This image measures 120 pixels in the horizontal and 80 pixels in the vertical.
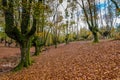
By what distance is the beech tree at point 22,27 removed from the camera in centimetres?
1645

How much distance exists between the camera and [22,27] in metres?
18.8

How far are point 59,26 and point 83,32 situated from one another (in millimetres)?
48184

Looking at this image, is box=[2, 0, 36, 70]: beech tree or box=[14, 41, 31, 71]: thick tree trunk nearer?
box=[2, 0, 36, 70]: beech tree

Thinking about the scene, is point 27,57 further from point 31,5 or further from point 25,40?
point 31,5

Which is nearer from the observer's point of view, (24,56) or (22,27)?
(22,27)

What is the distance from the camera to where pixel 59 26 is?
5397 cm

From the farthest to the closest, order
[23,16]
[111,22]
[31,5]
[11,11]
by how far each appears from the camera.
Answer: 1. [111,22]
2. [23,16]
3. [11,11]
4. [31,5]

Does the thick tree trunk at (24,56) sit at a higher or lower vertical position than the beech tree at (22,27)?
lower

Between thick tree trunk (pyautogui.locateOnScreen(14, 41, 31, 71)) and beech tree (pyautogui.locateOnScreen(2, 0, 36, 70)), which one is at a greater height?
beech tree (pyautogui.locateOnScreen(2, 0, 36, 70))

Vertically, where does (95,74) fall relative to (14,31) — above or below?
below

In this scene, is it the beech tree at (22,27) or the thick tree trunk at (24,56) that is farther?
the thick tree trunk at (24,56)

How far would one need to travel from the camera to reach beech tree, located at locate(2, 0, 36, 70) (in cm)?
1645

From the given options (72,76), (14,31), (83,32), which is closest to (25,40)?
(14,31)

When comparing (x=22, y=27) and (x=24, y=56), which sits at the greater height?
(x=22, y=27)
